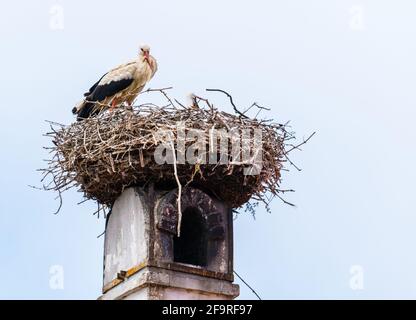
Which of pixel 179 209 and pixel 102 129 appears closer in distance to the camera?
pixel 179 209

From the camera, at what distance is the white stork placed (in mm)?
13523

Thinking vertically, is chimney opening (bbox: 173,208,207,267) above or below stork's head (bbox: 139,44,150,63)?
below

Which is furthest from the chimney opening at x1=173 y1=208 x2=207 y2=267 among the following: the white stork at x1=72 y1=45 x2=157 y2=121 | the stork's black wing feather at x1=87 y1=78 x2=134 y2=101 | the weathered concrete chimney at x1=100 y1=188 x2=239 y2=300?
the stork's black wing feather at x1=87 y1=78 x2=134 y2=101

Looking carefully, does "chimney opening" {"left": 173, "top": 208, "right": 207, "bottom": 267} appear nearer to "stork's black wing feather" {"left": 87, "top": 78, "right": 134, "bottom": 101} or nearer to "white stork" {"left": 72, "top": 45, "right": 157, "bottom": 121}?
"white stork" {"left": 72, "top": 45, "right": 157, "bottom": 121}

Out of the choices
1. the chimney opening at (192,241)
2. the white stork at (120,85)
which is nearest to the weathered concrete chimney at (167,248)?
the chimney opening at (192,241)

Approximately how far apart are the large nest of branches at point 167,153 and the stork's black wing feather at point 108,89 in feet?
5.01

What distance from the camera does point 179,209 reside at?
36.0 ft

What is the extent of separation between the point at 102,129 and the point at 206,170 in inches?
48.0

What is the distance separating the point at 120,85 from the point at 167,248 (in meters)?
2.95

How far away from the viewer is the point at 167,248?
11.5m

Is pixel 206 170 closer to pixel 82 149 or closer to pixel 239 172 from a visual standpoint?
pixel 239 172

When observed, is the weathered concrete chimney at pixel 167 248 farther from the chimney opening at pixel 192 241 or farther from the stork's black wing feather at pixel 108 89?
the stork's black wing feather at pixel 108 89
